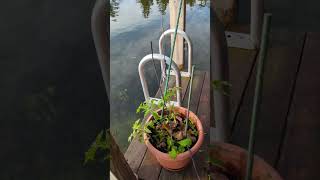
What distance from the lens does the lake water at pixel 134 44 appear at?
805 mm

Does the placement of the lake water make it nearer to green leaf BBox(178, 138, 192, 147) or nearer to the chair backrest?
green leaf BBox(178, 138, 192, 147)

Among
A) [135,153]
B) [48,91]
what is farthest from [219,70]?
[48,91]

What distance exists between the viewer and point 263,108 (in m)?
1.43

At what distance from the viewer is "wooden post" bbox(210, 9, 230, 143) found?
853 mm

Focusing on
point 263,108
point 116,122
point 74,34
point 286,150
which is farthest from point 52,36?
point 263,108

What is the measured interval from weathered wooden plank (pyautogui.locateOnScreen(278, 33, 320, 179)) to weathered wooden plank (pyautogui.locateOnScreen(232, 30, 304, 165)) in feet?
0.12

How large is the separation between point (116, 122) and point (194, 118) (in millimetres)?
243

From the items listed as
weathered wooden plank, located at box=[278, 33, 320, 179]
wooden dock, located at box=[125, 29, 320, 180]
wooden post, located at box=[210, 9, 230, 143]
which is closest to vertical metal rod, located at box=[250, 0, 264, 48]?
wooden dock, located at box=[125, 29, 320, 180]

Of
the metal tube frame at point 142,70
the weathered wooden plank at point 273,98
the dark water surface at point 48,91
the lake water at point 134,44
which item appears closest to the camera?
the dark water surface at point 48,91

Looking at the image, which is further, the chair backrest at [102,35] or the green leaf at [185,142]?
the green leaf at [185,142]

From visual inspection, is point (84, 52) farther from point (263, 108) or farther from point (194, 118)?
point (263, 108)

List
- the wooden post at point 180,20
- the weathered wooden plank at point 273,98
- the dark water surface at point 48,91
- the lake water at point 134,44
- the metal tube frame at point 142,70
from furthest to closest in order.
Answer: the weathered wooden plank at point 273,98, the wooden post at point 180,20, the metal tube frame at point 142,70, the lake water at point 134,44, the dark water surface at point 48,91

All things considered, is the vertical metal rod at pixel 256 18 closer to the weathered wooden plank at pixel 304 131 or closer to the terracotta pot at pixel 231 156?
the weathered wooden plank at pixel 304 131

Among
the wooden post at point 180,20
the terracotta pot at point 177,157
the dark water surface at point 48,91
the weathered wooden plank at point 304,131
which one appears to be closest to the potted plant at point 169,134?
the terracotta pot at point 177,157
